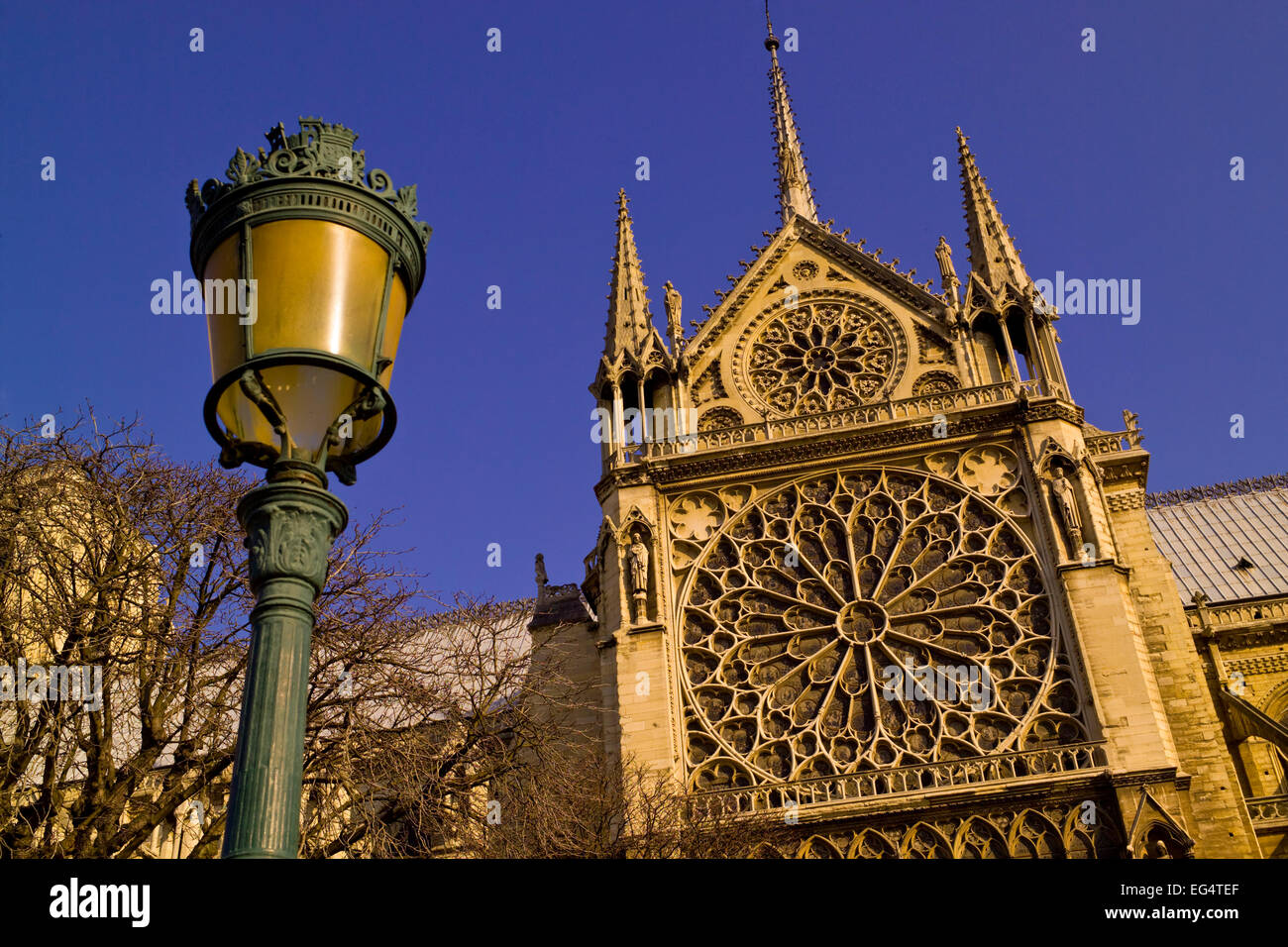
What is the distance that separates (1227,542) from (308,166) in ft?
139

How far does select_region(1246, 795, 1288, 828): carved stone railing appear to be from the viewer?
87.4ft

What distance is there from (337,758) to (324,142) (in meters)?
10.7

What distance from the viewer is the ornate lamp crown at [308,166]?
5898 mm

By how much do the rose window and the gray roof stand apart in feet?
52.2

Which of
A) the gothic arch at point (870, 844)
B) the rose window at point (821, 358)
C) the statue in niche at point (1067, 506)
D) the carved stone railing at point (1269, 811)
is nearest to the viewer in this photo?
the gothic arch at point (870, 844)

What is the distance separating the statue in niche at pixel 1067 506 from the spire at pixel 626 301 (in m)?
9.66

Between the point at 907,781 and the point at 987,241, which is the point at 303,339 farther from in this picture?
the point at 987,241

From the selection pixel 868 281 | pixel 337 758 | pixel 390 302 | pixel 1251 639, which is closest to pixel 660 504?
pixel 868 281

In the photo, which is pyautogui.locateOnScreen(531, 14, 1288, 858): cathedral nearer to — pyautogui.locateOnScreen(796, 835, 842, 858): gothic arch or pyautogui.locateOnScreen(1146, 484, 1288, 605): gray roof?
pyautogui.locateOnScreen(796, 835, 842, 858): gothic arch

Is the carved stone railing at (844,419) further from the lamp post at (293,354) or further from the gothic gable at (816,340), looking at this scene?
the lamp post at (293,354)

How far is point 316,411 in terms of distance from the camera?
18.3 ft

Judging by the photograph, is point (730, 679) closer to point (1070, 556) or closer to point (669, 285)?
point (1070, 556)

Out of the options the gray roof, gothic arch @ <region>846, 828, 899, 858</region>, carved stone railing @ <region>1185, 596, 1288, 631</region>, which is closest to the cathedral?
gothic arch @ <region>846, 828, 899, 858</region>

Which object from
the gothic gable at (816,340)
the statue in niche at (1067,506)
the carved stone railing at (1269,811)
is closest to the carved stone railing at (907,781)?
the statue in niche at (1067,506)
